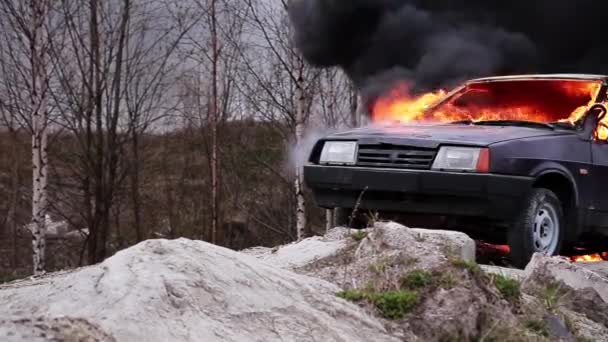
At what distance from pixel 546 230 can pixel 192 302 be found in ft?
11.9

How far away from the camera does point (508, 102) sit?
6957 millimetres

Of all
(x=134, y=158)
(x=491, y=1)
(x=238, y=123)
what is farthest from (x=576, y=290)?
(x=238, y=123)

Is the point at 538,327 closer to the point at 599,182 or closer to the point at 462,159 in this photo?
the point at 462,159

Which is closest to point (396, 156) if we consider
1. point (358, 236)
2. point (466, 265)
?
point (358, 236)

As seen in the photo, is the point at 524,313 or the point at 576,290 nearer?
the point at 524,313

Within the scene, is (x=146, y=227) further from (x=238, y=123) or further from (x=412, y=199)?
(x=412, y=199)

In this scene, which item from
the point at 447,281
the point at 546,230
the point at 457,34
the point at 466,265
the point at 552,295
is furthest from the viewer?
the point at 457,34

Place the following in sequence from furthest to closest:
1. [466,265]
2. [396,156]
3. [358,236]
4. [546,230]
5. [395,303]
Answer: [546,230] < [396,156] < [358,236] < [466,265] < [395,303]

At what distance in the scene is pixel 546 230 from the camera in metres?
5.93

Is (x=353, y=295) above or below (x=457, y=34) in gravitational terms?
below

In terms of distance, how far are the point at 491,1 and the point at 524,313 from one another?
23.3 ft

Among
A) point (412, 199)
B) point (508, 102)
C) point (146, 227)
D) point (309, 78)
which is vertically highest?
point (309, 78)

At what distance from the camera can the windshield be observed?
21.9 feet

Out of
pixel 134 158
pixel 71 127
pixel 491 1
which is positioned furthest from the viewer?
pixel 134 158
